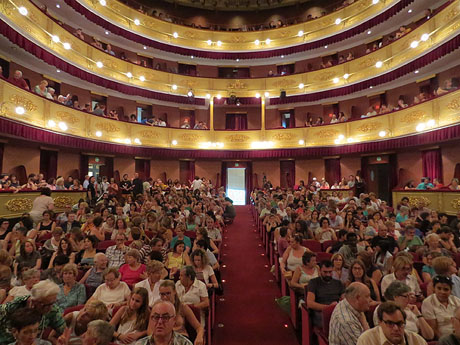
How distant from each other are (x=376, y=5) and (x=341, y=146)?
22.4ft

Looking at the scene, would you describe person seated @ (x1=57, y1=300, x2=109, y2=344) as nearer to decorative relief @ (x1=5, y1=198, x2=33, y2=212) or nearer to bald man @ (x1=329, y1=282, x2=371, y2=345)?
bald man @ (x1=329, y1=282, x2=371, y2=345)

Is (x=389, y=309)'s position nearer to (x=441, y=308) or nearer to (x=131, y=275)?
(x=441, y=308)

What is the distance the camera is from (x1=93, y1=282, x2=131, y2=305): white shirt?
10.4 feet

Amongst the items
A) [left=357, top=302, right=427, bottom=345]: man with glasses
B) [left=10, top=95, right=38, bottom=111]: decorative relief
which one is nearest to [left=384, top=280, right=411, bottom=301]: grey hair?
[left=357, top=302, right=427, bottom=345]: man with glasses

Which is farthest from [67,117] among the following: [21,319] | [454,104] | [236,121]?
[454,104]

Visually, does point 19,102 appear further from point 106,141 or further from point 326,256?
point 326,256

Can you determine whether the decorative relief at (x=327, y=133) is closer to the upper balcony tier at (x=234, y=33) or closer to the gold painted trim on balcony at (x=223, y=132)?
the gold painted trim on balcony at (x=223, y=132)

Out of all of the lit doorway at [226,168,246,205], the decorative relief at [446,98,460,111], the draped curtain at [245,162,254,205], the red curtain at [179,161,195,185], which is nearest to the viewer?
A: the decorative relief at [446,98,460,111]

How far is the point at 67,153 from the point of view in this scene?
41.9 ft

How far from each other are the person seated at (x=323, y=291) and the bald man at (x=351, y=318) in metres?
0.64

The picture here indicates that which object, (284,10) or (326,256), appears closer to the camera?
(326,256)

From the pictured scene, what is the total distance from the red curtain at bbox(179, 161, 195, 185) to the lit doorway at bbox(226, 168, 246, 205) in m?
2.24

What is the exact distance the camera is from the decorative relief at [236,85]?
17.0 meters

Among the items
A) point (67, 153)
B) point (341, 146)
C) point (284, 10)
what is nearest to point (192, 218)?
point (67, 153)
